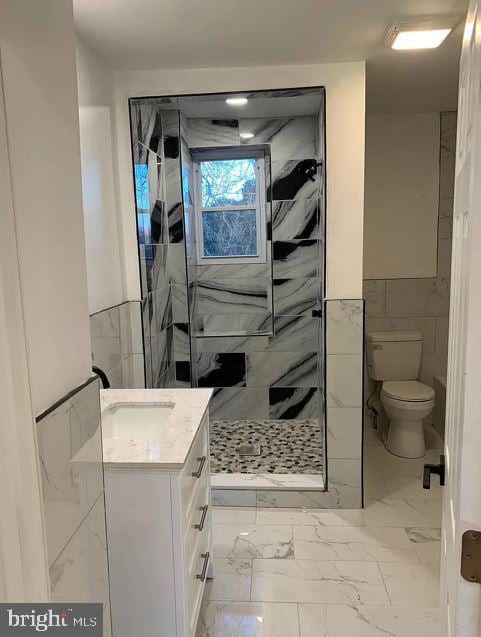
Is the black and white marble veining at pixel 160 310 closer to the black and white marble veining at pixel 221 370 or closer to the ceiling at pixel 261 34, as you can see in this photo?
the black and white marble veining at pixel 221 370

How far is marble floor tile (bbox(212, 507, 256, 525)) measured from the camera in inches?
109

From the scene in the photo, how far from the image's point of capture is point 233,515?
2838mm

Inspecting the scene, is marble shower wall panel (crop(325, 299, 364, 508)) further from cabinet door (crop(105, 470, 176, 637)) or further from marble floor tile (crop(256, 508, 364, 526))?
cabinet door (crop(105, 470, 176, 637))

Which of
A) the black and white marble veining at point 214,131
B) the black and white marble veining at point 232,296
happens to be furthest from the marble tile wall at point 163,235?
the black and white marble veining at point 232,296

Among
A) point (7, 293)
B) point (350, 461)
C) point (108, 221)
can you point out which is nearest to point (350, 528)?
point (350, 461)

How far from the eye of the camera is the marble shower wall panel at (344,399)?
2.75m

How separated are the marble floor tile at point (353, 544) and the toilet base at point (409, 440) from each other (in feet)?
3.05

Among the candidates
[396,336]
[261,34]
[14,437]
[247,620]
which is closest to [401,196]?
[396,336]

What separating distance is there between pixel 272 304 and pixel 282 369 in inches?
21.5

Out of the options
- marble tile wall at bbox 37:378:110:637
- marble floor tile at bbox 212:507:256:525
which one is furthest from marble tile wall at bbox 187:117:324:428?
marble tile wall at bbox 37:378:110:637

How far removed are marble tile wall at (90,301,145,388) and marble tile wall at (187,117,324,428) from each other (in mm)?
1298

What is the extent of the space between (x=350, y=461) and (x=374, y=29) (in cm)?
219

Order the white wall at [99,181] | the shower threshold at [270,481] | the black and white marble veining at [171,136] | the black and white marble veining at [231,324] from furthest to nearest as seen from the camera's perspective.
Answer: the black and white marble veining at [231,324]
the black and white marble veining at [171,136]
the shower threshold at [270,481]
the white wall at [99,181]

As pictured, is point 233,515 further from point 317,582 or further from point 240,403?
point 240,403
